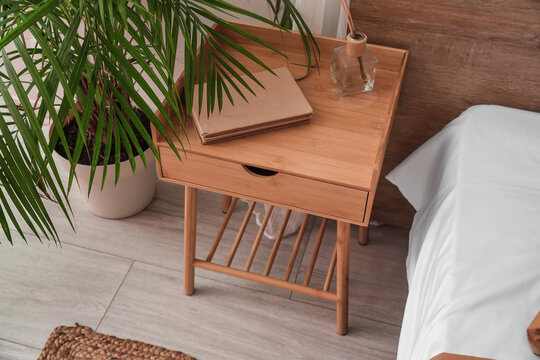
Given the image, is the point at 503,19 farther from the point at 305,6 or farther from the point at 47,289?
the point at 47,289

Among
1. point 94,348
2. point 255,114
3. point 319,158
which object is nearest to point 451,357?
point 319,158

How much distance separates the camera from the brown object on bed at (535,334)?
0.87 metres

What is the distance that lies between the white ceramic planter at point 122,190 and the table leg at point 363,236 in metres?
0.67

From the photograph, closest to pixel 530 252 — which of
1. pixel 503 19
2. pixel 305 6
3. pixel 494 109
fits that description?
pixel 494 109

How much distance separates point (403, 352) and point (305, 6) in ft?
2.69

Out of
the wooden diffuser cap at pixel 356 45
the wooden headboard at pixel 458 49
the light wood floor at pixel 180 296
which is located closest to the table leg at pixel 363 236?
the light wood floor at pixel 180 296

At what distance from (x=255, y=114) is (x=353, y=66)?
251mm

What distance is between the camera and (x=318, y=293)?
4.81ft

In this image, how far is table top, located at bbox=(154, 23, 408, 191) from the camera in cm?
117

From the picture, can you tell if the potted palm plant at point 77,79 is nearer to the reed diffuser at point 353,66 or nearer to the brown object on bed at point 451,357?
the reed diffuser at point 353,66

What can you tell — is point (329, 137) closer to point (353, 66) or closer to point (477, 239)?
point (353, 66)

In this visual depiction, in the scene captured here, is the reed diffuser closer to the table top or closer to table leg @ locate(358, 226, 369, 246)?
the table top

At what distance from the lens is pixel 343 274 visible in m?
1.40

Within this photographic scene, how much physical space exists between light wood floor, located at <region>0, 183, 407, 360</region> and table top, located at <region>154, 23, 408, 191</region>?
586mm
